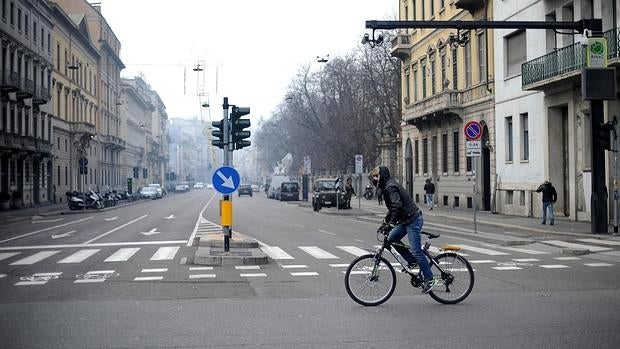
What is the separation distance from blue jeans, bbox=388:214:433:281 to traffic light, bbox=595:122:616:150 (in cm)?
1318

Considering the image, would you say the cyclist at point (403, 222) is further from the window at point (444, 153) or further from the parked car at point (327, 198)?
the parked car at point (327, 198)

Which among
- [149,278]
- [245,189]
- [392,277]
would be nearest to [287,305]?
[392,277]

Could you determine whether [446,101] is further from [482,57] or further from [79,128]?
[79,128]

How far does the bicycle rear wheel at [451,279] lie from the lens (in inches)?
395

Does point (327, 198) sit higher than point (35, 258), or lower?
higher

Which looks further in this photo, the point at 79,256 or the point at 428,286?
the point at 79,256

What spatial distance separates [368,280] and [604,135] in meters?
13.7

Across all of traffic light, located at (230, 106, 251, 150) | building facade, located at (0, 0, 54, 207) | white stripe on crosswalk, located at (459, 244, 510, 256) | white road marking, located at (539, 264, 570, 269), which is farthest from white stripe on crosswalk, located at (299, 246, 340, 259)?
building facade, located at (0, 0, 54, 207)

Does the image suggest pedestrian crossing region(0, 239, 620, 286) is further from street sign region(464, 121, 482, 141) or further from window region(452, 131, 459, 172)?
window region(452, 131, 459, 172)

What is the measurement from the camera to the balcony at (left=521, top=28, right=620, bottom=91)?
931 inches

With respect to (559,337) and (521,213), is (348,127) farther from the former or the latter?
(559,337)

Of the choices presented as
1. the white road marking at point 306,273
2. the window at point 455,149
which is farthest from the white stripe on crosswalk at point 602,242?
the window at point 455,149

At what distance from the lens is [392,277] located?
10086 mm

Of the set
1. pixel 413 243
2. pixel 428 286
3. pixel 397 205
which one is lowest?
pixel 428 286
